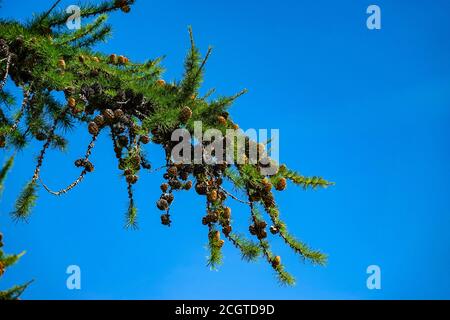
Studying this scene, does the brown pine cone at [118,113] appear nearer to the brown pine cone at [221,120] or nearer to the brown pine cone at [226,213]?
the brown pine cone at [221,120]

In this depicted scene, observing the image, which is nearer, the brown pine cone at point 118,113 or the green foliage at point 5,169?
the green foliage at point 5,169

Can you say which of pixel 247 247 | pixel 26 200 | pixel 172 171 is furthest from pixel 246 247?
pixel 26 200

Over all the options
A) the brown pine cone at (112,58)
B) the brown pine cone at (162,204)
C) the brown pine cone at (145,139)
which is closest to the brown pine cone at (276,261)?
the brown pine cone at (162,204)

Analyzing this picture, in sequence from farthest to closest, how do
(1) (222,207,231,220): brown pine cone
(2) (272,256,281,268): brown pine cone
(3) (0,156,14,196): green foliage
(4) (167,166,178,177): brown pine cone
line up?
(2) (272,256,281,268): brown pine cone, (1) (222,207,231,220): brown pine cone, (4) (167,166,178,177): brown pine cone, (3) (0,156,14,196): green foliage

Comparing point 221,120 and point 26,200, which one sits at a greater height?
point 221,120

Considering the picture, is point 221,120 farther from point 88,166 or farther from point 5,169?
point 5,169

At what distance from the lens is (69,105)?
283cm

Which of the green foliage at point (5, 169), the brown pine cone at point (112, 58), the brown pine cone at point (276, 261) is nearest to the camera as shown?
the green foliage at point (5, 169)

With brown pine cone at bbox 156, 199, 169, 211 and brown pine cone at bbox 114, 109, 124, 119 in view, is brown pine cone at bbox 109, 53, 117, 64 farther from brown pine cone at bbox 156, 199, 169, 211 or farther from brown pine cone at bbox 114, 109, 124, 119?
brown pine cone at bbox 156, 199, 169, 211

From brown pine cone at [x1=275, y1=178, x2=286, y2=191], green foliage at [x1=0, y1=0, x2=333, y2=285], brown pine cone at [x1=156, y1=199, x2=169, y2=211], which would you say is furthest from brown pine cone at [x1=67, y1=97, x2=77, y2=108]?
brown pine cone at [x1=275, y1=178, x2=286, y2=191]

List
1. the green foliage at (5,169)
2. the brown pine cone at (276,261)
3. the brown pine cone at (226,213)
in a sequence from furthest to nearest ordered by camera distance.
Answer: the brown pine cone at (276,261)
the brown pine cone at (226,213)
the green foliage at (5,169)

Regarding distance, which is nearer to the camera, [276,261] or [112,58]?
[276,261]

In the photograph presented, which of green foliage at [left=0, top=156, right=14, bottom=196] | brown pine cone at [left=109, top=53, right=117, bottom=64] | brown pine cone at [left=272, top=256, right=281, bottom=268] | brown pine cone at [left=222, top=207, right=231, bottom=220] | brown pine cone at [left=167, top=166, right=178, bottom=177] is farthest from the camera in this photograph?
brown pine cone at [left=109, top=53, right=117, bottom=64]
